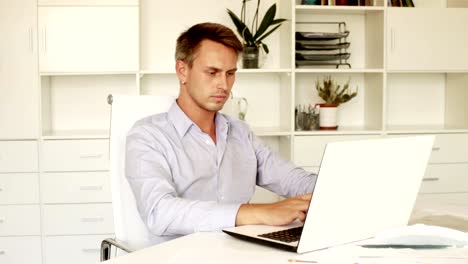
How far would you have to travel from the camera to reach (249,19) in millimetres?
4027

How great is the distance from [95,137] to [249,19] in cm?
125

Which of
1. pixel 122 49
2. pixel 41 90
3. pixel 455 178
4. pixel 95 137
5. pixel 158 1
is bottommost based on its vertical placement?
pixel 455 178

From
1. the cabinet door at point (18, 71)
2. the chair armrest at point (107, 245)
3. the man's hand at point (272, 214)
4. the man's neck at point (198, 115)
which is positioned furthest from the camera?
the cabinet door at point (18, 71)

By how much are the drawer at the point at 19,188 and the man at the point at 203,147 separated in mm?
1796

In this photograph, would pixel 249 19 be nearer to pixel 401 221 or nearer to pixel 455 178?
pixel 455 178

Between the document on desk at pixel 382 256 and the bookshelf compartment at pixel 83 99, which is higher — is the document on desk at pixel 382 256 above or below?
below

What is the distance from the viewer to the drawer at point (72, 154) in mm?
3576

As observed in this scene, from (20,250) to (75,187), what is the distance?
1.55 feet

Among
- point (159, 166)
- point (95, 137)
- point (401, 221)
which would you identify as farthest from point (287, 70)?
point (401, 221)

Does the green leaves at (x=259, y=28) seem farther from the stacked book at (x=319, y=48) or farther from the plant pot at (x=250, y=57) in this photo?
the stacked book at (x=319, y=48)

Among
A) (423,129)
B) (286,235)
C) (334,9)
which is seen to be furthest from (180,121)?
(423,129)

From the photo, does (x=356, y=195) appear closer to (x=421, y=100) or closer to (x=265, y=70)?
(x=265, y=70)

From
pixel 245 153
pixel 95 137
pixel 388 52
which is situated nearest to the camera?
pixel 245 153

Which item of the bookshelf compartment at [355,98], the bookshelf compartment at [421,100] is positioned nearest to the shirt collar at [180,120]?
the bookshelf compartment at [355,98]
